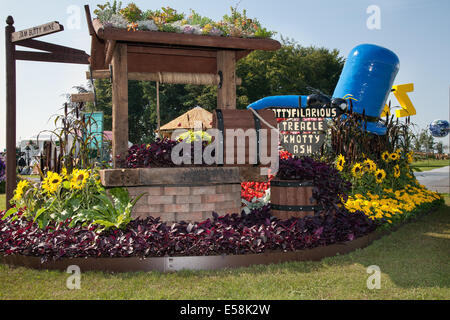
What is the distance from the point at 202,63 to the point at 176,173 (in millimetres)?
2302

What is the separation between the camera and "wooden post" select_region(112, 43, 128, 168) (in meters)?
5.10

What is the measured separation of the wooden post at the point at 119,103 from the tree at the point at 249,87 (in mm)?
24080

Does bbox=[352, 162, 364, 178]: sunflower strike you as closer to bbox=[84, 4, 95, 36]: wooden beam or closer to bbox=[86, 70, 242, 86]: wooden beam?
bbox=[86, 70, 242, 86]: wooden beam

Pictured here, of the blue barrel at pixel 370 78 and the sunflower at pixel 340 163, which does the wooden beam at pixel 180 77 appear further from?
the blue barrel at pixel 370 78

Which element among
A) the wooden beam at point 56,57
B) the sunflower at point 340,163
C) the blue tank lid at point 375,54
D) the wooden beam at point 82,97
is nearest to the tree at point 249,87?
the blue tank lid at point 375,54

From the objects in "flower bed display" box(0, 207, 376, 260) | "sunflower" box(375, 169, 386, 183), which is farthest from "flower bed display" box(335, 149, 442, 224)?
"flower bed display" box(0, 207, 376, 260)

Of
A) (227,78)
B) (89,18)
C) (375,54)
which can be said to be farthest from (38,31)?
(375,54)

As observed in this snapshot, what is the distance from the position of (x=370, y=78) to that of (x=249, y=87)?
22202 mm

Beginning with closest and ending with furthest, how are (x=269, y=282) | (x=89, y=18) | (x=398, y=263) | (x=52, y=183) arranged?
(x=269, y=282) → (x=398, y=263) → (x=52, y=183) → (x=89, y=18)

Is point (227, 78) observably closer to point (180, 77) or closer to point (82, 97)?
point (180, 77)

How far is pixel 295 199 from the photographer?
4.86 m
